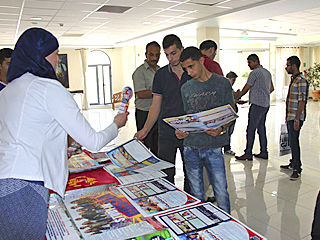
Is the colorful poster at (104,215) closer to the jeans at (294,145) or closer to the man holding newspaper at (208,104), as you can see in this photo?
the man holding newspaper at (208,104)

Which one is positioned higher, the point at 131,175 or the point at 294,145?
the point at 131,175

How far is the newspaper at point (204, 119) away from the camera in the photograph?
1.72 metres

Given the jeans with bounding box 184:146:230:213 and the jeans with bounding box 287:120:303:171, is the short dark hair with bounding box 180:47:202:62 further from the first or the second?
the jeans with bounding box 287:120:303:171

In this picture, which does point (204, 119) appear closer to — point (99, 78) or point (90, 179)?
point (90, 179)

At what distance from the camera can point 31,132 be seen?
109cm

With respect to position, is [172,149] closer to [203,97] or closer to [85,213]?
[203,97]

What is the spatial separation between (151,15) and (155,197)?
6.77m

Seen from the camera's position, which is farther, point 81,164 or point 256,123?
point 256,123

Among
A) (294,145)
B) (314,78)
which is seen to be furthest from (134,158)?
(314,78)

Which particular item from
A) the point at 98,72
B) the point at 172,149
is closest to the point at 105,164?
the point at 172,149

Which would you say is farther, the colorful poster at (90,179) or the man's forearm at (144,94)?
the man's forearm at (144,94)

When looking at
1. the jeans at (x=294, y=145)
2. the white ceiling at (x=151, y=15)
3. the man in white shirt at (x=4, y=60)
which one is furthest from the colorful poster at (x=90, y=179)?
the white ceiling at (x=151, y=15)

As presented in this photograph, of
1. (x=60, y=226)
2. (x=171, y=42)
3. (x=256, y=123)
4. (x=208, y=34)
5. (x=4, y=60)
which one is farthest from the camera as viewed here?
(x=208, y=34)

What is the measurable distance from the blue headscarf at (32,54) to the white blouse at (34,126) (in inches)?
1.1
